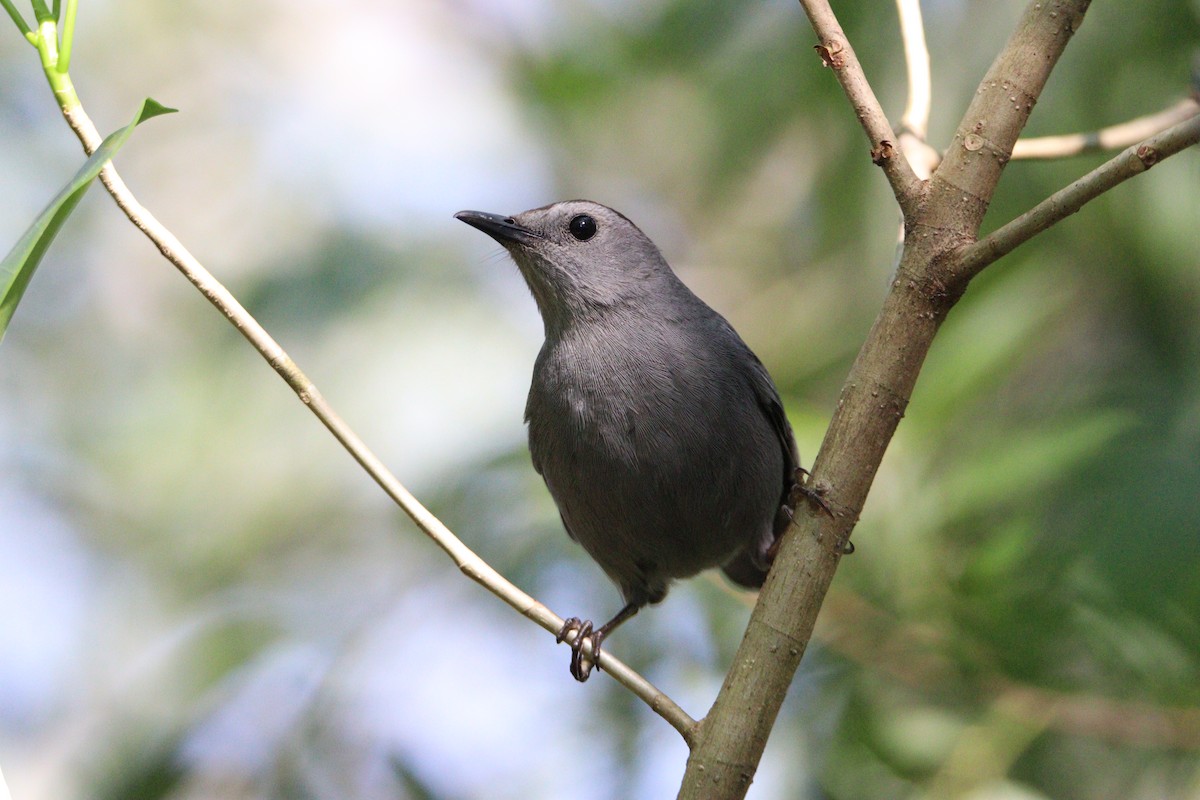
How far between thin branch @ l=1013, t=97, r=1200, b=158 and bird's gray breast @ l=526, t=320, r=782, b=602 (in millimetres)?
1261

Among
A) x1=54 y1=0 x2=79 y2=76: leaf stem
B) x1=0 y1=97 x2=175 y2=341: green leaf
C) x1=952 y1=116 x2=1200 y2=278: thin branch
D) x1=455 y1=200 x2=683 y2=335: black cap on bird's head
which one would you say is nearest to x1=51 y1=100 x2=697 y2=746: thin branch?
x1=54 y1=0 x2=79 y2=76: leaf stem

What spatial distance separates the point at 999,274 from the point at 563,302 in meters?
1.65

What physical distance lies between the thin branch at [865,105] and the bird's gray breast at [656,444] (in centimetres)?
148

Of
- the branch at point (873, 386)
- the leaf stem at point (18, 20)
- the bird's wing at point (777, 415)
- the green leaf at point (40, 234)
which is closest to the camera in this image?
the green leaf at point (40, 234)

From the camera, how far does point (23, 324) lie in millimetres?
6828

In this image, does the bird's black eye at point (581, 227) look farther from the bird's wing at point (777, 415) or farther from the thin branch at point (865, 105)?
the thin branch at point (865, 105)

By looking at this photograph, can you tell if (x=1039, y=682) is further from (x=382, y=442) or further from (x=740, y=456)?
(x=382, y=442)

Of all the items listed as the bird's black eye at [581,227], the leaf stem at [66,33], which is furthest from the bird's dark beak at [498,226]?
the leaf stem at [66,33]

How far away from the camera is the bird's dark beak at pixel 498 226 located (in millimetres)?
4629

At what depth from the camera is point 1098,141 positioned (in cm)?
356

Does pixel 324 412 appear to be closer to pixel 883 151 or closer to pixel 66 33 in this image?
pixel 66 33

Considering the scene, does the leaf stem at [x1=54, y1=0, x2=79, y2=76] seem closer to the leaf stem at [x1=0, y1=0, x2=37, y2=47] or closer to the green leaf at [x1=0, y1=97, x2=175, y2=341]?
the leaf stem at [x1=0, y1=0, x2=37, y2=47]

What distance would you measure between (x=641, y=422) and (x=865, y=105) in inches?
63.7

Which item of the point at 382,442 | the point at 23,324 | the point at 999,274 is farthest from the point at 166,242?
the point at 23,324
